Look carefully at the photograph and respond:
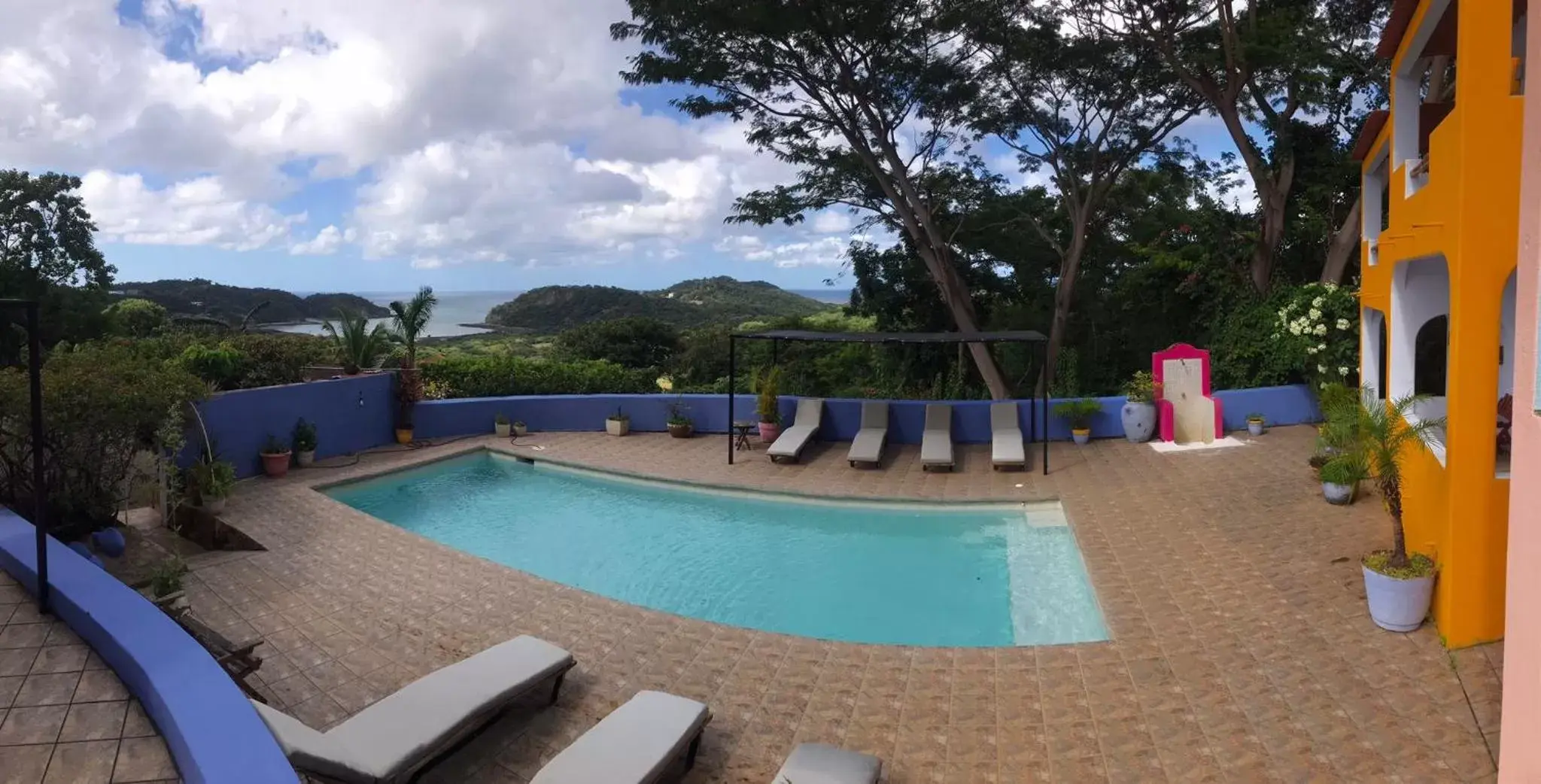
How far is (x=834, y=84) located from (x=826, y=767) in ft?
52.3

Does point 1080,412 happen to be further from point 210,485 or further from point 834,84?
point 210,485

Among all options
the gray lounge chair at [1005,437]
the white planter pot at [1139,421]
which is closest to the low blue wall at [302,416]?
the gray lounge chair at [1005,437]

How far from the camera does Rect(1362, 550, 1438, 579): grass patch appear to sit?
630 cm

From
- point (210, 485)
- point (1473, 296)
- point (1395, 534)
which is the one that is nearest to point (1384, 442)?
point (1395, 534)

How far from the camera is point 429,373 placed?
54.8 ft

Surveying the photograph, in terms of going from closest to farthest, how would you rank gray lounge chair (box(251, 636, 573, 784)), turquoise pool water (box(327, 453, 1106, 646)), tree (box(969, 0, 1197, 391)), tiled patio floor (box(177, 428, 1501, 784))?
gray lounge chair (box(251, 636, 573, 784)), tiled patio floor (box(177, 428, 1501, 784)), turquoise pool water (box(327, 453, 1106, 646)), tree (box(969, 0, 1197, 391))

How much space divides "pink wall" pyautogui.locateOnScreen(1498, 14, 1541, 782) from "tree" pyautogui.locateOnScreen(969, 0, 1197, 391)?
48.5 ft

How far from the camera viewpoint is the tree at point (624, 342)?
28.5 m

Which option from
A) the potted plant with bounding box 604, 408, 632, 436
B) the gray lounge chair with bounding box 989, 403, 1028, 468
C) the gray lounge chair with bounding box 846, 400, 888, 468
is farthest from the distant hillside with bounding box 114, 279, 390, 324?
the gray lounge chair with bounding box 989, 403, 1028, 468

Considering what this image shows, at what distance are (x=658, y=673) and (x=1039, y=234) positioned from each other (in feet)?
59.8

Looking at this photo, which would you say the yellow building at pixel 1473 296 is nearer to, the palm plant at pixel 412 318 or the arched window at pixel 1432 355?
the arched window at pixel 1432 355

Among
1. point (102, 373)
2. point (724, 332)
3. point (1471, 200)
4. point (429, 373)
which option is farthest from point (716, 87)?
point (1471, 200)

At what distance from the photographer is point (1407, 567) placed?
6.41m

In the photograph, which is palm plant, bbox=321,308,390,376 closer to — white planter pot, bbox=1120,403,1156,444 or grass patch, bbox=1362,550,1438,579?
white planter pot, bbox=1120,403,1156,444
